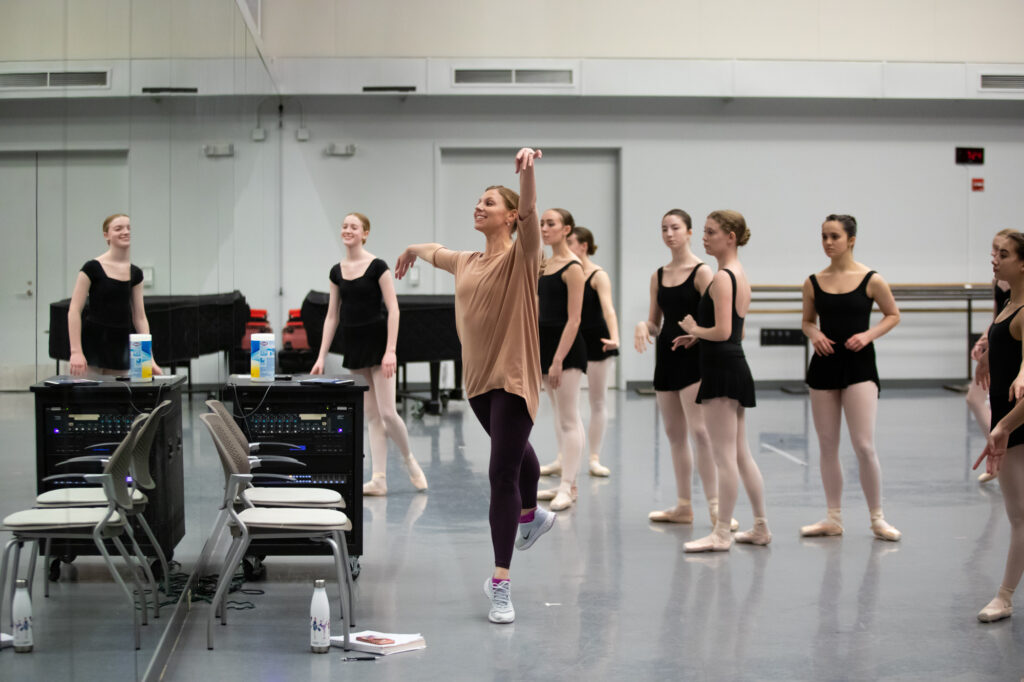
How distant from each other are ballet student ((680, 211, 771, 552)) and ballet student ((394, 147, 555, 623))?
112cm

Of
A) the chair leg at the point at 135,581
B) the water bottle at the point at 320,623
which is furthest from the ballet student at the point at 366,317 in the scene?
the chair leg at the point at 135,581

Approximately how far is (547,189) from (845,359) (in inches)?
291

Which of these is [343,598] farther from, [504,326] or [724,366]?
[724,366]

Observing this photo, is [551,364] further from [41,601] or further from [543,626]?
[41,601]

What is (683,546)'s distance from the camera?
475 cm

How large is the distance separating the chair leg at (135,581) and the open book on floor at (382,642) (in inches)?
30.3

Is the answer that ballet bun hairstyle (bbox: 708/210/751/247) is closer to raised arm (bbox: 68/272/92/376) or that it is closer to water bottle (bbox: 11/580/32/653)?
raised arm (bbox: 68/272/92/376)

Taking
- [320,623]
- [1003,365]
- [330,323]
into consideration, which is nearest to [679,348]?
[1003,365]

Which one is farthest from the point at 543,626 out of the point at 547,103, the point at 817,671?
the point at 547,103

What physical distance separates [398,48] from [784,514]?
297 inches

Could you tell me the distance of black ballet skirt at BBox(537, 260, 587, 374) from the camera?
5.67m

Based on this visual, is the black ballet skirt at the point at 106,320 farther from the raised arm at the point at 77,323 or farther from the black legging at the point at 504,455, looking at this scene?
the black legging at the point at 504,455

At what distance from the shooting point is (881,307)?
484 centimetres

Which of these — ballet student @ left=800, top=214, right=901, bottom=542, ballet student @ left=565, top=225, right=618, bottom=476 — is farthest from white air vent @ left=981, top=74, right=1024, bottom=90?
ballet student @ left=800, top=214, right=901, bottom=542
